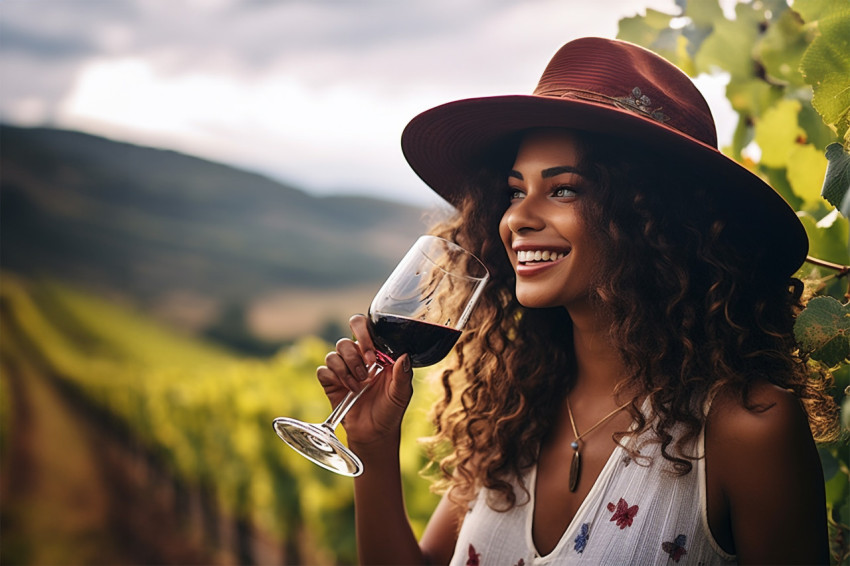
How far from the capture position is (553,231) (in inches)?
65.7

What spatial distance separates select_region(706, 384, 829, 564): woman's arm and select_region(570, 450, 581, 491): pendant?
0.35 m

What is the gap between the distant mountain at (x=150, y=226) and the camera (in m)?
12.6

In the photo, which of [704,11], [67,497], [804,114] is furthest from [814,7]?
[67,497]

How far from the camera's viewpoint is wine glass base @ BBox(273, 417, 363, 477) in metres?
1.57

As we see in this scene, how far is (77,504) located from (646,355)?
15234mm

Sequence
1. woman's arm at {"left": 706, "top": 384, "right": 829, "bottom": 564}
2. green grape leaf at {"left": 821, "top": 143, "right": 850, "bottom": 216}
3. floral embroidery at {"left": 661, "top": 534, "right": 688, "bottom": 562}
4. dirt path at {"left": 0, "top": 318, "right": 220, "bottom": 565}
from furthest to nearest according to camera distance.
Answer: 1. dirt path at {"left": 0, "top": 318, "right": 220, "bottom": 565}
2. floral embroidery at {"left": 661, "top": 534, "right": 688, "bottom": 562}
3. woman's arm at {"left": 706, "top": 384, "right": 829, "bottom": 564}
4. green grape leaf at {"left": 821, "top": 143, "right": 850, "bottom": 216}

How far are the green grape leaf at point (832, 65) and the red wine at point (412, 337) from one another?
887 mm

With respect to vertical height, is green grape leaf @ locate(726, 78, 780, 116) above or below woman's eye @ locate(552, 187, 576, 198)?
above

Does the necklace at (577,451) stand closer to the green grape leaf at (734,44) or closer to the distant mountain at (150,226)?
the green grape leaf at (734,44)

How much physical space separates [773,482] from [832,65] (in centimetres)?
81

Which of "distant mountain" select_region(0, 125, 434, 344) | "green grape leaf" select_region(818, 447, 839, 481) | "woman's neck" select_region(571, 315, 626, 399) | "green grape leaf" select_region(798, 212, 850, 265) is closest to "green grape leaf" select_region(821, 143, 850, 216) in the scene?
"green grape leaf" select_region(798, 212, 850, 265)

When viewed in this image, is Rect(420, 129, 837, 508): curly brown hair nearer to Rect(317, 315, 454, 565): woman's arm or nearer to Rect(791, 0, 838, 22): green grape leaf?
Rect(317, 315, 454, 565): woman's arm

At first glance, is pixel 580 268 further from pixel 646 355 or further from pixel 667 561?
pixel 667 561

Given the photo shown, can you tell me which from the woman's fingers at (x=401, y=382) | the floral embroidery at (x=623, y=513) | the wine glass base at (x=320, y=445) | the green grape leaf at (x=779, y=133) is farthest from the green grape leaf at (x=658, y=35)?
the wine glass base at (x=320, y=445)
